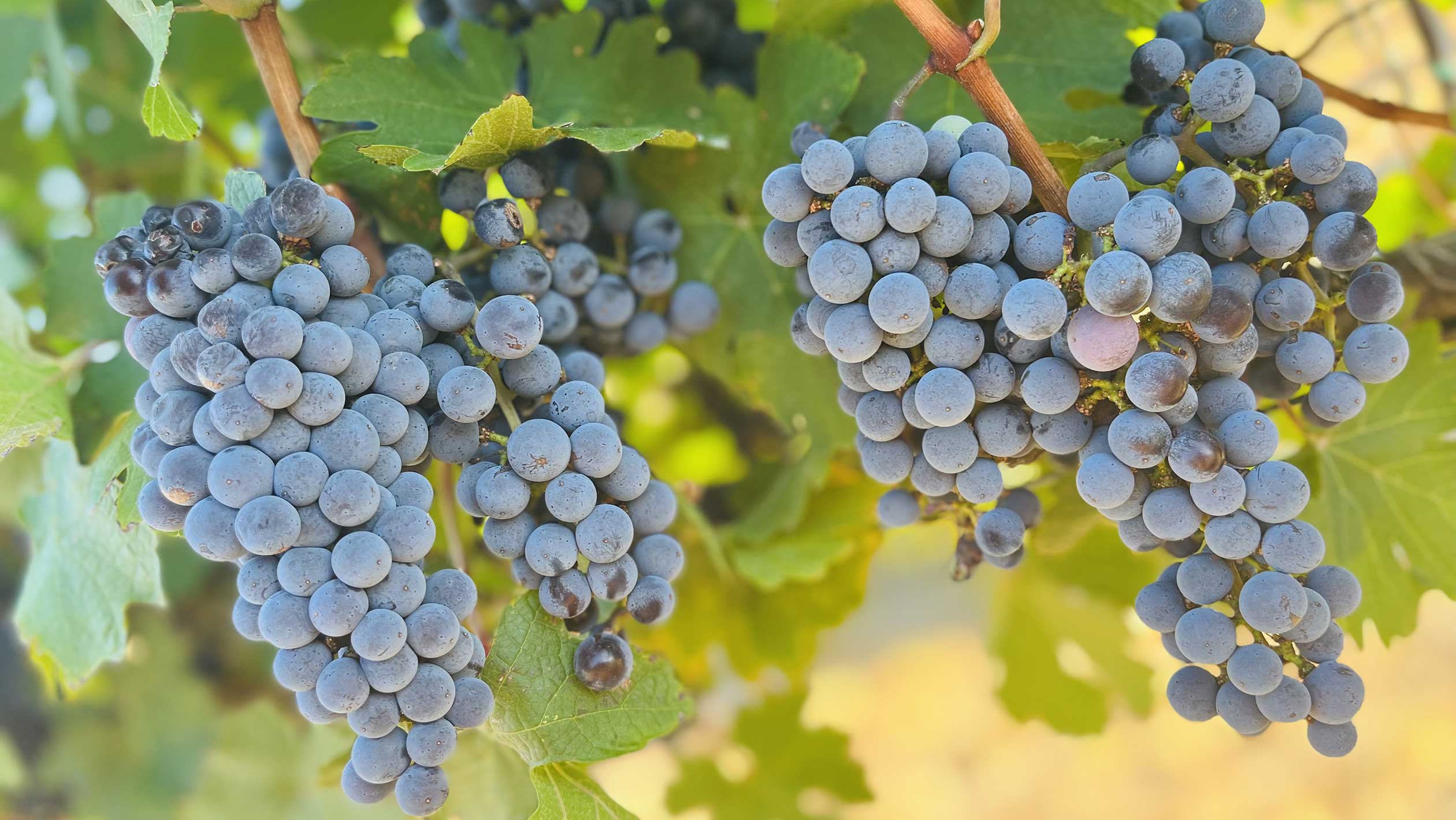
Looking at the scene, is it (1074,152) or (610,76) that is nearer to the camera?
(1074,152)

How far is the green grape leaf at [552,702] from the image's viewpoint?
0.60 meters

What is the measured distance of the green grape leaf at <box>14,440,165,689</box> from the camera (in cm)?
72

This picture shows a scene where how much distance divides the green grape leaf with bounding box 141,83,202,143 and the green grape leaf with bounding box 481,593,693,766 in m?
0.37

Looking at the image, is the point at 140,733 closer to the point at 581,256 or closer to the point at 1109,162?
the point at 581,256

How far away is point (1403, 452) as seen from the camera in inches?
31.5

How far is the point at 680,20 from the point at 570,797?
0.66m

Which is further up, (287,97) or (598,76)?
(598,76)

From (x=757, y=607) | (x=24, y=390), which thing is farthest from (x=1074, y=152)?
(x=24, y=390)

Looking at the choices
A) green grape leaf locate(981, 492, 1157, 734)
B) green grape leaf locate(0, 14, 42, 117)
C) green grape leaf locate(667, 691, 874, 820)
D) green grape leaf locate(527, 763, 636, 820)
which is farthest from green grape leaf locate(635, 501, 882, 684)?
green grape leaf locate(0, 14, 42, 117)

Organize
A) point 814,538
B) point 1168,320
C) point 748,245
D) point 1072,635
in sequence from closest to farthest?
point 1168,320 < point 748,245 < point 814,538 < point 1072,635

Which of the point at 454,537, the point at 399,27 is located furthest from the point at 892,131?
the point at 399,27

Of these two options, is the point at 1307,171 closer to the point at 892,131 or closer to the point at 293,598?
the point at 892,131

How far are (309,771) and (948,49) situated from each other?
1061mm

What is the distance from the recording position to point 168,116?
615 millimetres
